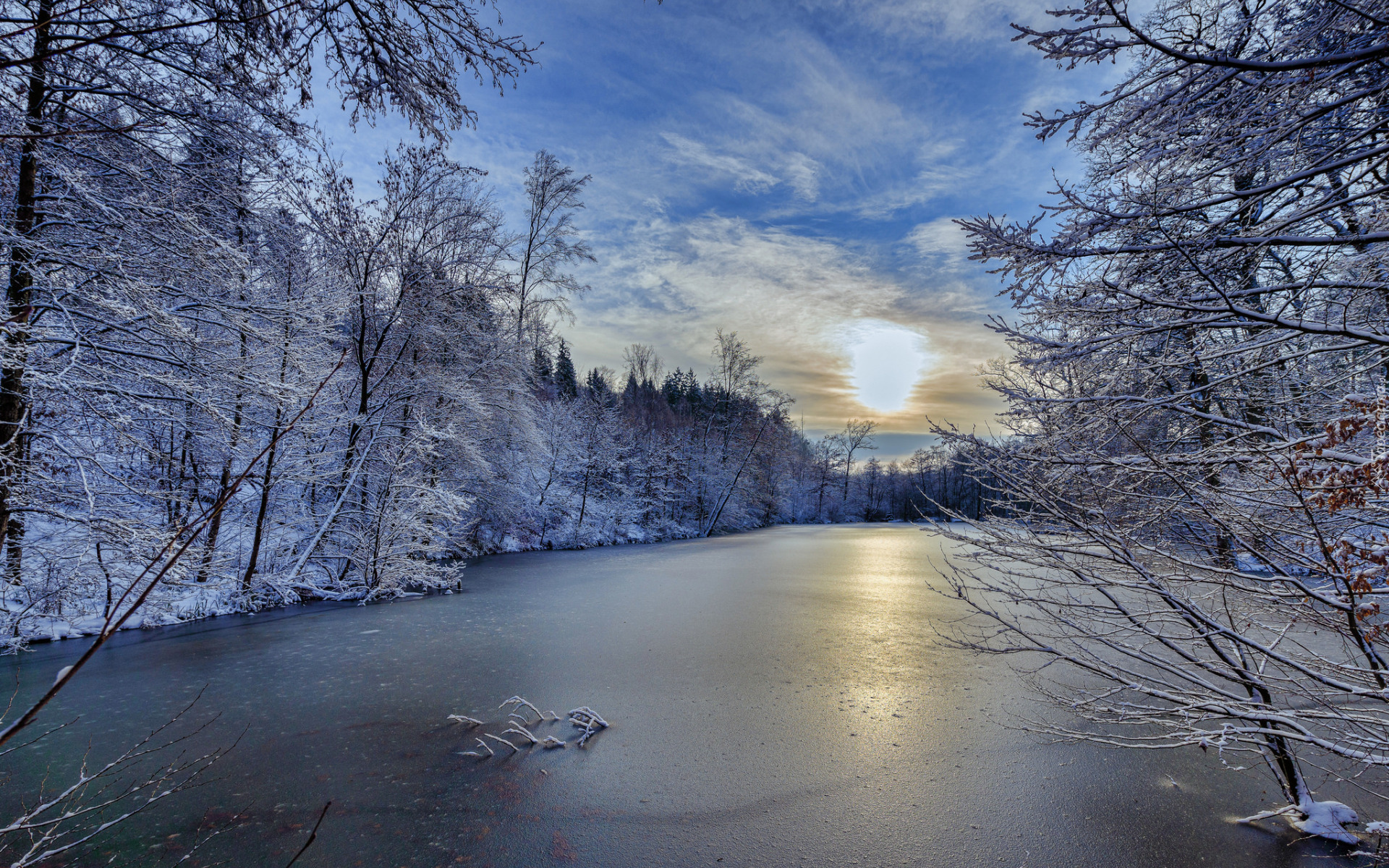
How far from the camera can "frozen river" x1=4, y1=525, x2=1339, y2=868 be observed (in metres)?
3.03

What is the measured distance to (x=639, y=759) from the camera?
387 cm

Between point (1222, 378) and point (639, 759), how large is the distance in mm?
3801

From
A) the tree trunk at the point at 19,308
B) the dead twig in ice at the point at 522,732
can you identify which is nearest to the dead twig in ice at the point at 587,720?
the dead twig in ice at the point at 522,732

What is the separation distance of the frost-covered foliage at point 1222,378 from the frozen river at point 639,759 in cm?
76

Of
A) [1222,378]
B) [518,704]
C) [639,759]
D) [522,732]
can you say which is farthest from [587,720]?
[1222,378]

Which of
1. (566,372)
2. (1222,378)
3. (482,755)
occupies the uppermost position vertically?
(566,372)

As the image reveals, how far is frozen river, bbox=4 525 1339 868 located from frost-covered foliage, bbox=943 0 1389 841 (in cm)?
76

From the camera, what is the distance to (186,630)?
22.3 feet

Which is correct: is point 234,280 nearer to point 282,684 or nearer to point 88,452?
point 88,452

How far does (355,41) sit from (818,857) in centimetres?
458

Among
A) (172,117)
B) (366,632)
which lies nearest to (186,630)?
(366,632)

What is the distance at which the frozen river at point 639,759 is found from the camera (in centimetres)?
→ 303

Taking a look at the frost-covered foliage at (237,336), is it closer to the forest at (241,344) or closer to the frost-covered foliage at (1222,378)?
the forest at (241,344)

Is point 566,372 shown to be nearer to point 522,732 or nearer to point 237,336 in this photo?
point 237,336
